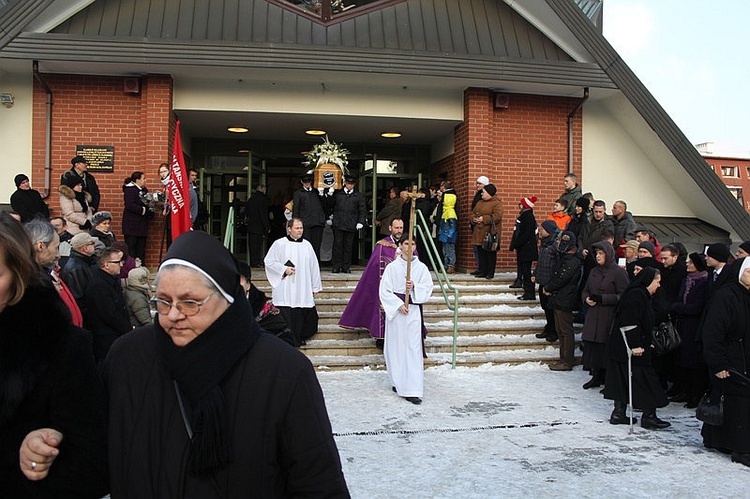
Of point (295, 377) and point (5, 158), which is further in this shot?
point (5, 158)

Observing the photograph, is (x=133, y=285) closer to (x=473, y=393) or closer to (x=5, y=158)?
(x=473, y=393)

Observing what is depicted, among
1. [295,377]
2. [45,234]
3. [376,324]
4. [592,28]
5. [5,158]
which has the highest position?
[592,28]

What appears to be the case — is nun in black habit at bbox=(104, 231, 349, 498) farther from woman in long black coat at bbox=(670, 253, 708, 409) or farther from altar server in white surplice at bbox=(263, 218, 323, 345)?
altar server in white surplice at bbox=(263, 218, 323, 345)

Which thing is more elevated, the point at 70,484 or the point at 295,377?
the point at 295,377

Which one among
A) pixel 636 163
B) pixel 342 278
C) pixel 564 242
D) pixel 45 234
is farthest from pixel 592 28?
pixel 45 234

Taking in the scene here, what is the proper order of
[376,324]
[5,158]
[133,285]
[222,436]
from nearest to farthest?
[222,436]
[133,285]
[376,324]
[5,158]

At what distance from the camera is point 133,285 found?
6.50 m

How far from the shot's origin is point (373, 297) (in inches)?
350

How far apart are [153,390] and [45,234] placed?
2.48 metres

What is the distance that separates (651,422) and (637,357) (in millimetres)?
Result: 652

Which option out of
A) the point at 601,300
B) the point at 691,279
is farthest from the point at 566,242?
the point at 691,279

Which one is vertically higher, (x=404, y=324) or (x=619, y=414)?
(x=404, y=324)

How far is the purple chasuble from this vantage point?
8.72m

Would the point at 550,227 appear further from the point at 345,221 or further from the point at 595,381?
the point at 345,221
